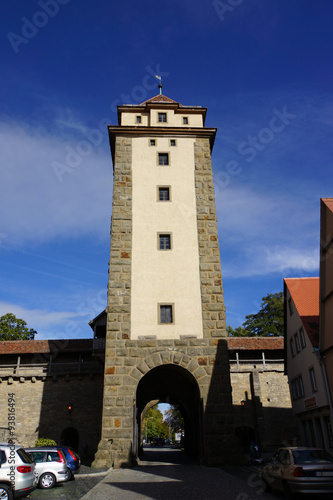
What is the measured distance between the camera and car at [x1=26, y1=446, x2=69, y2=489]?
1258 centimetres

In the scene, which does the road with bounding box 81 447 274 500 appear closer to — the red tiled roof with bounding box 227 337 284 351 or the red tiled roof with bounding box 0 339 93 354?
the red tiled roof with bounding box 227 337 284 351

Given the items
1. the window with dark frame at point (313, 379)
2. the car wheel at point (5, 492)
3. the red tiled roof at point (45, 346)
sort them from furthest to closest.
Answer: the red tiled roof at point (45, 346)
the window with dark frame at point (313, 379)
the car wheel at point (5, 492)

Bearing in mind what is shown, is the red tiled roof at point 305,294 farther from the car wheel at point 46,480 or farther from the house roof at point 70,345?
the car wheel at point 46,480

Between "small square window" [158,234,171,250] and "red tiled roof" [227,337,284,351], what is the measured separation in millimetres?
11480

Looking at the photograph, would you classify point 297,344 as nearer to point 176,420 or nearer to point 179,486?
point 179,486

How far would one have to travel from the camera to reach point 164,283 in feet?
61.3

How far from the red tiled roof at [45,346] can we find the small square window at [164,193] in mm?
12816

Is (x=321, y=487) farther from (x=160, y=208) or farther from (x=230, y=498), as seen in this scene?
(x=160, y=208)

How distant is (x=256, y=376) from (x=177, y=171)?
1571 cm

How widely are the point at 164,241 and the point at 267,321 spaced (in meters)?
28.4

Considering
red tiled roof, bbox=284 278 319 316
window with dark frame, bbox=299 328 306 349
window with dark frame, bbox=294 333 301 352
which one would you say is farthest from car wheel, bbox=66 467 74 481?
red tiled roof, bbox=284 278 319 316

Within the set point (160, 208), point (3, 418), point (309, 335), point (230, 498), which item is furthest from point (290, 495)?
point (3, 418)

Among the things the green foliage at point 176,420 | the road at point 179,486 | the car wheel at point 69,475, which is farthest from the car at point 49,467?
the green foliage at point 176,420

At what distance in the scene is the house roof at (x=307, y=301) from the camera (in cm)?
2011
